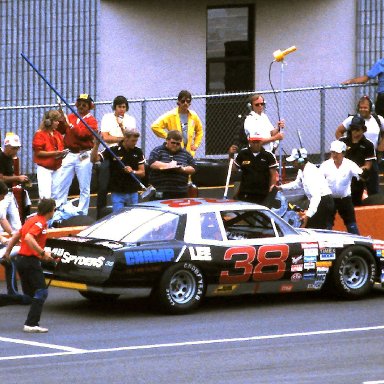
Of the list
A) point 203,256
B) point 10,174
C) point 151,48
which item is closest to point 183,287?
point 203,256

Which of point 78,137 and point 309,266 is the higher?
point 78,137

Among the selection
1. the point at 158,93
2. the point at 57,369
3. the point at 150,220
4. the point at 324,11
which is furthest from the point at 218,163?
the point at 57,369

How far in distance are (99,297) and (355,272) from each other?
10.1ft

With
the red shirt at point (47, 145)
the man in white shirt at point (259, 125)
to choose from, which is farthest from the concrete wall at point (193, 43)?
the red shirt at point (47, 145)

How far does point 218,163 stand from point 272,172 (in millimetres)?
3857

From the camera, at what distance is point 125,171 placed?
64.8ft

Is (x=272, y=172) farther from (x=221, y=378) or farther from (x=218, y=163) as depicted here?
(x=221, y=378)

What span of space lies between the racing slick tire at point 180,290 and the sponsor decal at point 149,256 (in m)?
0.13

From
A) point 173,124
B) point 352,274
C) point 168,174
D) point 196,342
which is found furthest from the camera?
point 173,124

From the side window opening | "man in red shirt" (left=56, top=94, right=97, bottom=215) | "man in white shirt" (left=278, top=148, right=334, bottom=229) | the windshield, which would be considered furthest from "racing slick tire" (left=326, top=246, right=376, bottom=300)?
"man in red shirt" (left=56, top=94, right=97, bottom=215)

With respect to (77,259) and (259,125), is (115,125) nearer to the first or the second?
(259,125)

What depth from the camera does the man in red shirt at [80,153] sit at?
20578 millimetres

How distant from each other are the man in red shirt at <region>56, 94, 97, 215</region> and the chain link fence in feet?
7.53

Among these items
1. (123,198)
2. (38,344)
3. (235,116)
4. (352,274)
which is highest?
(235,116)
